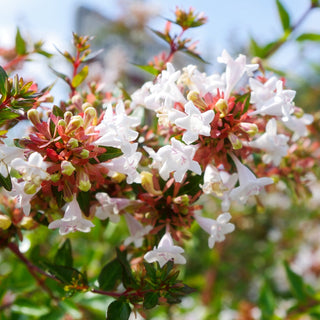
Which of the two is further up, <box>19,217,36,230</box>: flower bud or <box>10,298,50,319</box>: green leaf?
<box>19,217,36,230</box>: flower bud

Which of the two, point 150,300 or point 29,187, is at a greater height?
point 29,187

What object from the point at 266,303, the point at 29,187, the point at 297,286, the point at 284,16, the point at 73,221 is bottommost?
the point at 266,303

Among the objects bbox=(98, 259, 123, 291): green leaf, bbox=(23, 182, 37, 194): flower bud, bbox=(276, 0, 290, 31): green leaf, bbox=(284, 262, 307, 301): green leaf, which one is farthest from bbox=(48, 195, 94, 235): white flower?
bbox=(276, 0, 290, 31): green leaf

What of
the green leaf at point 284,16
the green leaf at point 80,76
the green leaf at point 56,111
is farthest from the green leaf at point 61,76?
the green leaf at point 284,16

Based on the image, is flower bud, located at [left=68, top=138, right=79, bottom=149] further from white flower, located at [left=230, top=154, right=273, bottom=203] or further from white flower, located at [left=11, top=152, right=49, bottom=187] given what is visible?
white flower, located at [left=230, top=154, right=273, bottom=203]

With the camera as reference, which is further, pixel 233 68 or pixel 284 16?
pixel 284 16

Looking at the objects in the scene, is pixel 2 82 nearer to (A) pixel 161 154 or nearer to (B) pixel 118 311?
(A) pixel 161 154

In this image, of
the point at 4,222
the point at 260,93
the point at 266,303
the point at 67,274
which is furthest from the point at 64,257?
the point at 266,303

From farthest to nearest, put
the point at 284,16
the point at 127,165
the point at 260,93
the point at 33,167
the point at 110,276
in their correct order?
1. the point at 284,16
2. the point at 110,276
3. the point at 260,93
4. the point at 127,165
5. the point at 33,167
